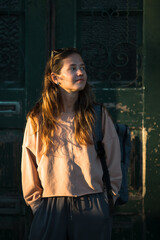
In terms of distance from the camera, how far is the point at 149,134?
10.3 feet

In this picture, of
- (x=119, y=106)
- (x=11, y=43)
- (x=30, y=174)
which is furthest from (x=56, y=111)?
(x=11, y=43)

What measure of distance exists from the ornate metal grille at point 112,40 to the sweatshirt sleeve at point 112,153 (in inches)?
42.8

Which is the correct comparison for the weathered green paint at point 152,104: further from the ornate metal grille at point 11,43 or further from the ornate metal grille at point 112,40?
the ornate metal grille at point 11,43

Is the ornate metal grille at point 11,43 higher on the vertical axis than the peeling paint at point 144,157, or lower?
higher

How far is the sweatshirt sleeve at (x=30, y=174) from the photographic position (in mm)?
2191

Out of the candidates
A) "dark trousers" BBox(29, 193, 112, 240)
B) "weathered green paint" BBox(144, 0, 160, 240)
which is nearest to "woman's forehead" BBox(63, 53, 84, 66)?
"dark trousers" BBox(29, 193, 112, 240)

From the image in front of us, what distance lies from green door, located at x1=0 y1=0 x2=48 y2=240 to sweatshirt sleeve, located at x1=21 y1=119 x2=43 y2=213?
1.03 m

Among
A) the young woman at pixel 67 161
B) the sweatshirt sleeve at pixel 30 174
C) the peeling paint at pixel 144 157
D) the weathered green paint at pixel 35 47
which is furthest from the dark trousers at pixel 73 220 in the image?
the weathered green paint at pixel 35 47

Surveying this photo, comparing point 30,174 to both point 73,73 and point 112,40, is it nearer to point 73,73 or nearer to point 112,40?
point 73,73

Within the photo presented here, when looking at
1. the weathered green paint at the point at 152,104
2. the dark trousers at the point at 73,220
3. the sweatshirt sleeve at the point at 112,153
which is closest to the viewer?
the dark trousers at the point at 73,220

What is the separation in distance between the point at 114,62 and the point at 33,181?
1530 millimetres

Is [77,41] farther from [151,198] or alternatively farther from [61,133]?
[151,198]

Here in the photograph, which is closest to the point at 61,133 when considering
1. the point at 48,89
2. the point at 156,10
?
the point at 48,89

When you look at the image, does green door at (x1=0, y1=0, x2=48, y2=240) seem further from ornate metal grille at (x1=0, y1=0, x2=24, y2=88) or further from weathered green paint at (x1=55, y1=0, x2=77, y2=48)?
weathered green paint at (x1=55, y1=0, x2=77, y2=48)
